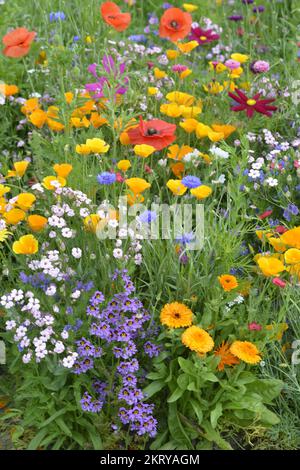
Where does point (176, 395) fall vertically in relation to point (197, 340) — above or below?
below

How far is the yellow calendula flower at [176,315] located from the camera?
2309 millimetres

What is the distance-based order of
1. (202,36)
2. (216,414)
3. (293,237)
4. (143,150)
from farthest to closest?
(202,36), (143,150), (293,237), (216,414)

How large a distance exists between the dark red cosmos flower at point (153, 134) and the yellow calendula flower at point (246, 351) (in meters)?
0.99

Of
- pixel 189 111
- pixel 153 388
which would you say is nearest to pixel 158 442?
pixel 153 388

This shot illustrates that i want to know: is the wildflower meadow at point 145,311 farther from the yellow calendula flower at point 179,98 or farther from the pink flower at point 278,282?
the yellow calendula flower at point 179,98

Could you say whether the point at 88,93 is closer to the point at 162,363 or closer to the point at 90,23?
the point at 90,23

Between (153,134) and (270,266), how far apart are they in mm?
945

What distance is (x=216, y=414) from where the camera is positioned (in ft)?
7.36

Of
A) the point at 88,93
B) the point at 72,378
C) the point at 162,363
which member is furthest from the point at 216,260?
the point at 88,93

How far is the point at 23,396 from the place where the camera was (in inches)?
91.7

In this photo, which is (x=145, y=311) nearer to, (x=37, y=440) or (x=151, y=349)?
(x=151, y=349)

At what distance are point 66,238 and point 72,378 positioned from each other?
537 mm

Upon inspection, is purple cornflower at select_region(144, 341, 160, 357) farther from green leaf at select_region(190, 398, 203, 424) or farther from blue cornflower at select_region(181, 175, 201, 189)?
blue cornflower at select_region(181, 175, 201, 189)

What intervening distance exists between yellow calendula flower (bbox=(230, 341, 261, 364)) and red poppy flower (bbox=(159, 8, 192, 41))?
181cm
